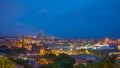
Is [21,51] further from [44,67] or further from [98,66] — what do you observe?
[98,66]

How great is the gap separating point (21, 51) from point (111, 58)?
42.4 meters

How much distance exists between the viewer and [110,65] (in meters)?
13.6

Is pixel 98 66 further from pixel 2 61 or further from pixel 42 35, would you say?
pixel 42 35

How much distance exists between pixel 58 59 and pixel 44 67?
10902 millimetres

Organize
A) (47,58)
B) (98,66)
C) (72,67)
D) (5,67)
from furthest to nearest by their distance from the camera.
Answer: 1. (47,58)
2. (72,67)
3. (98,66)
4. (5,67)

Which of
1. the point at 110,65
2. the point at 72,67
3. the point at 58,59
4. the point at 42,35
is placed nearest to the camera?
the point at 110,65

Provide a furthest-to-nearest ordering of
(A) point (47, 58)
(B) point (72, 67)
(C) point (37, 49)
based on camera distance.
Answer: (C) point (37, 49) < (A) point (47, 58) < (B) point (72, 67)

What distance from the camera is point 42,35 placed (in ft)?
415

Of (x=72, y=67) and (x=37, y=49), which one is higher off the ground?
(x=37, y=49)

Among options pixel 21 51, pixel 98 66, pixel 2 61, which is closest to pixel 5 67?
pixel 2 61

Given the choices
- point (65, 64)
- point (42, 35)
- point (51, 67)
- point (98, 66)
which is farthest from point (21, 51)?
point (42, 35)

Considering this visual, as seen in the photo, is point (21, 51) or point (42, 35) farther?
point (42, 35)

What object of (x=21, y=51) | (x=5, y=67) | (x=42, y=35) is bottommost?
(x=5, y=67)

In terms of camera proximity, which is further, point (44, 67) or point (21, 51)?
point (21, 51)
